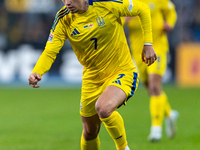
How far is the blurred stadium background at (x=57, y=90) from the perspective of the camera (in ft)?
23.0

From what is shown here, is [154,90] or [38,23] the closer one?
[154,90]

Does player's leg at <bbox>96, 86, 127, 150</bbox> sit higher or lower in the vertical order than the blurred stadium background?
higher

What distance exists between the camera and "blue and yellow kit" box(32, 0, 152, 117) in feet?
15.3

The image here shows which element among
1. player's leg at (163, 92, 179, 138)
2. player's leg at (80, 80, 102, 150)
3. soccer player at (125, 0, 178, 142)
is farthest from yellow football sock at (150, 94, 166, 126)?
player's leg at (80, 80, 102, 150)

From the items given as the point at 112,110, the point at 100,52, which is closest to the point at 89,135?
the point at 112,110

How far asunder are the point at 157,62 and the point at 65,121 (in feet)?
9.44

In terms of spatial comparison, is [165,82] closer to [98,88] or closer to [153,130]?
[153,130]

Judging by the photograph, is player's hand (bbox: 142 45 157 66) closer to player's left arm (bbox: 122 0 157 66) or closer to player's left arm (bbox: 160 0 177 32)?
player's left arm (bbox: 122 0 157 66)

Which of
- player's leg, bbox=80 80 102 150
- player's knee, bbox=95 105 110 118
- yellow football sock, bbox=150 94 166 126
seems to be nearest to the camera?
player's knee, bbox=95 105 110 118

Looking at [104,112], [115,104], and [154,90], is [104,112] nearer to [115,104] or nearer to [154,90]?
[115,104]

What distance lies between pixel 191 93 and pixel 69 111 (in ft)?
16.2

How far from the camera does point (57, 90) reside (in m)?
15.4

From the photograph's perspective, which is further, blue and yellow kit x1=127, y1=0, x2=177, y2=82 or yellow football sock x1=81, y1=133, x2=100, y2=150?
blue and yellow kit x1=127, y1=0, x2=177, y2=82

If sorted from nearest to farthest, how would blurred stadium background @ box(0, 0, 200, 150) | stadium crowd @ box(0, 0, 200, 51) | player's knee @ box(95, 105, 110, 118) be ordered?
player's knee @ box(95, 105, 110, 118)
blurred stadium background @ box(0, 0, 200, 150)
stadium crowd @ box(0, 0, 200, 51)
